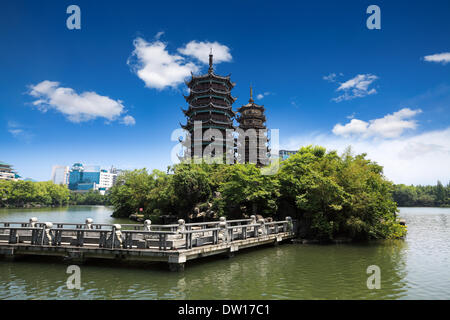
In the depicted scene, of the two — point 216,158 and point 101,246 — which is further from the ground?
point 216,158

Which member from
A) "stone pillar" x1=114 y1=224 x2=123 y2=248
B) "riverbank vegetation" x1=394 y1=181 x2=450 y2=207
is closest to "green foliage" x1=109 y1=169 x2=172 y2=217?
"stone pillar" x1=114 y1=224 x2=123 y2=248

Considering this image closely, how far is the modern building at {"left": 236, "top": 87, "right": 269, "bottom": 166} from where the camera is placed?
1812 inches

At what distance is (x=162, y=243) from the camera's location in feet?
39.6

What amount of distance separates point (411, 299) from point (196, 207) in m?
26.7

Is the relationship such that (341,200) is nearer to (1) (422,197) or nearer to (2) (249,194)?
(2) (249,194)

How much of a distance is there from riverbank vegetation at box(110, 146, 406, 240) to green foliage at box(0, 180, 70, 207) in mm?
67378

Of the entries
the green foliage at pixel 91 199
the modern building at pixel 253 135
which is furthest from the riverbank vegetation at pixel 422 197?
the green foliage at pixel 91 199

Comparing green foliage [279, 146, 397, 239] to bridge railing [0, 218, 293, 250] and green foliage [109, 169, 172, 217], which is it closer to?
bridge railing [0, 218, 293, 250]

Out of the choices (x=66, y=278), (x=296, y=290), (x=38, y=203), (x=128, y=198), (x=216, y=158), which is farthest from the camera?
(x=38, y=203)

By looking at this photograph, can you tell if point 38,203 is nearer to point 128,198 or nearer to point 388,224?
point 128,198

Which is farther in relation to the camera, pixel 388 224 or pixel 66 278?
pixel 388 224

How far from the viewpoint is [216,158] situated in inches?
1479
